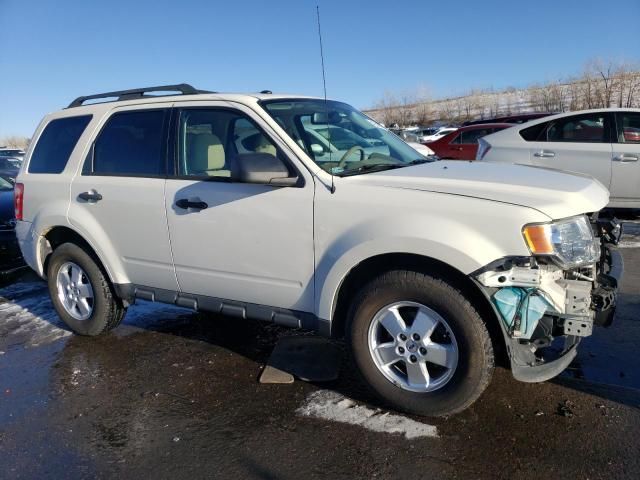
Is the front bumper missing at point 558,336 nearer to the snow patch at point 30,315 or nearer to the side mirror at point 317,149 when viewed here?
the side mirror at point 317,149

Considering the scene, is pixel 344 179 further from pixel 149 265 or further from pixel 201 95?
pixel 149 265

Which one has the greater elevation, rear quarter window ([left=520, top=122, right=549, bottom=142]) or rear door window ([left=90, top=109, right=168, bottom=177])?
rear door window ([left=90, top=109, right=168, bottom=177])

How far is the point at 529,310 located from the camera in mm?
2660

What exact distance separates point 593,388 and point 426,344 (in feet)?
3.95

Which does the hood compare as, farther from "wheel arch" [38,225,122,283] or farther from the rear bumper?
the rear bumper

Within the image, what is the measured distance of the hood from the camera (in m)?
2.68

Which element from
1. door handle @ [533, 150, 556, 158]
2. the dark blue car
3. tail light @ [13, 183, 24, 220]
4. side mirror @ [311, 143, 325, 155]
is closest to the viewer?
side mirror @ [311, 143, 325, 155]

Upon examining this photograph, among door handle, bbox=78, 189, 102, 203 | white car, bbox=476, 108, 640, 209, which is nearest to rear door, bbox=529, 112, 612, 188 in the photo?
white car, bbox=476, 108, 640, 209

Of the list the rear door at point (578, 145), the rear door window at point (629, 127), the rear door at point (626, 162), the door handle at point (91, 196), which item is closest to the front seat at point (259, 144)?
the door handle at point (91, 196)

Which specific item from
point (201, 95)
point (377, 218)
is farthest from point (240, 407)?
point (201, 95)

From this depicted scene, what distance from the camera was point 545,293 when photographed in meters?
2.67

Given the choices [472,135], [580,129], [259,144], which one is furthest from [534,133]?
[259,144]

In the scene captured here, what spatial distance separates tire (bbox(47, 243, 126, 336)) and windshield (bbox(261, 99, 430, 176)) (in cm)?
209

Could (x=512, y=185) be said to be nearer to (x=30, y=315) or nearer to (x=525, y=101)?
(x=30, y=315)
